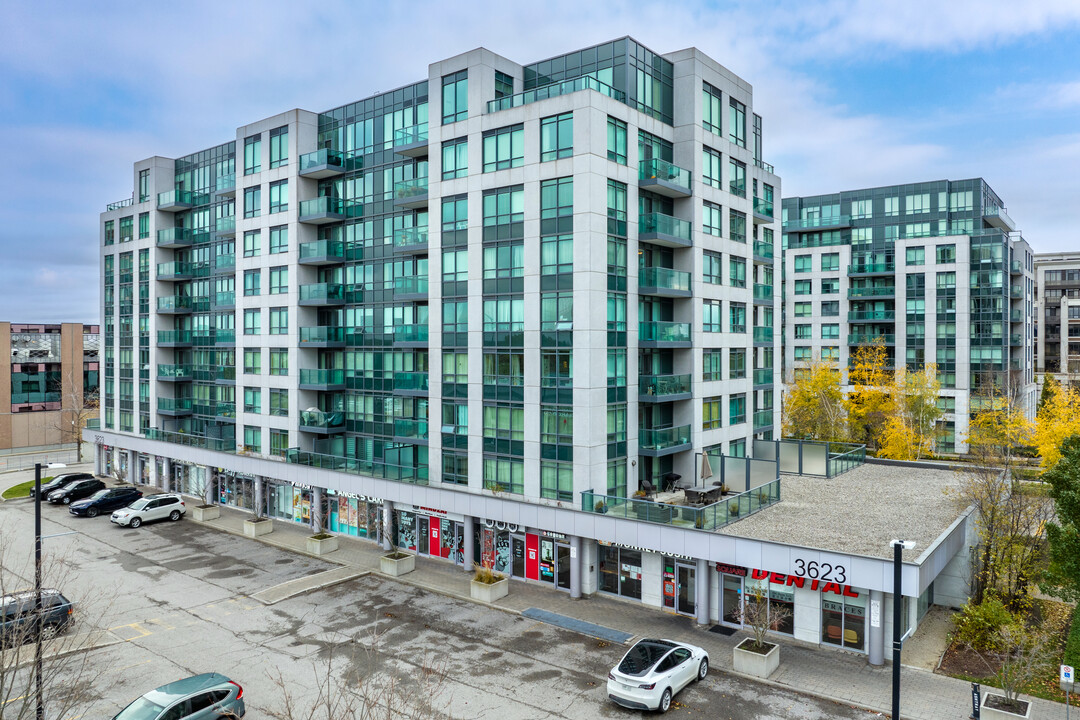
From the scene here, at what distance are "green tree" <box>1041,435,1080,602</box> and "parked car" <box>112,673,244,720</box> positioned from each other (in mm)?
25822

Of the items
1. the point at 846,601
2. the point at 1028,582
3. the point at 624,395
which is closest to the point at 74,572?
the point at 624,395

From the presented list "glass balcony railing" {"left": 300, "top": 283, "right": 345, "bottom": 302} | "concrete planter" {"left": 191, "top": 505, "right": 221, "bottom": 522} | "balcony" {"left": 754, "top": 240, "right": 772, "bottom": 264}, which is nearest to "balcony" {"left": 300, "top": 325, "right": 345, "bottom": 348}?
"glass balcony railing" {"left": 300, "top": 283, "right": 345, "bottom": 302}

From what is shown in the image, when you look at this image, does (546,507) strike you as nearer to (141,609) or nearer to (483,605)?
(483,605)

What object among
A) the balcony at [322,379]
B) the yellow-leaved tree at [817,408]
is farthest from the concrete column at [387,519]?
the yellow-leaved tree at [817,408]

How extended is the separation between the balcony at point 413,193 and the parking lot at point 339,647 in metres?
18.8

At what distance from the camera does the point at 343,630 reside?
25375mm

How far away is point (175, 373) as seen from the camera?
168ft

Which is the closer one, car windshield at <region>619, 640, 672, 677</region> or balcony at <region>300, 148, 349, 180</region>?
car windshield at <region>619, 640, 672, 677</region>

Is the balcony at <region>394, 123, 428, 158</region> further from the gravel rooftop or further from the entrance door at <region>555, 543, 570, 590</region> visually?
the gravel rooftop

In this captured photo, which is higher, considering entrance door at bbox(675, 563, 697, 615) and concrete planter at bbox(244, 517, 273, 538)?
entrance door at bbox(675, 563, 697, 615)

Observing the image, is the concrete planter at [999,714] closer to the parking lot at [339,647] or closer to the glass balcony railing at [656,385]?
the parking lot at [339,647]

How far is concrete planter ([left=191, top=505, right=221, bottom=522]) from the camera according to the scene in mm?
42531

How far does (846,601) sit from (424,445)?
72.3ft

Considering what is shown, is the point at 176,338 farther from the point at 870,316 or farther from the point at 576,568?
the point at 870,316
